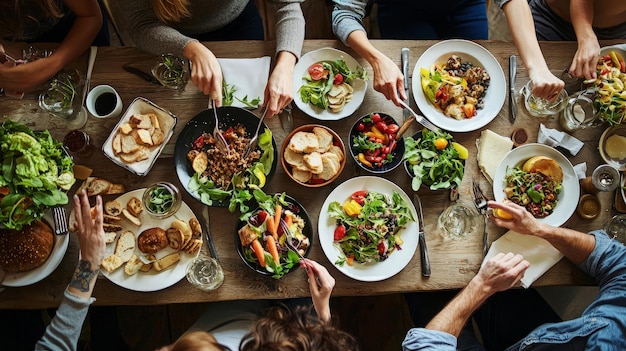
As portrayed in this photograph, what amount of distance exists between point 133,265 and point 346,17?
1328 millimetres

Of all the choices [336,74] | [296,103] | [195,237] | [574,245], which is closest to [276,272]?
[195,237]

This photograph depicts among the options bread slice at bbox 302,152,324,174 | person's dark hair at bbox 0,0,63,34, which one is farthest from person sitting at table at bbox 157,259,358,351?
person's dark hair at bbox 0,0,63,34

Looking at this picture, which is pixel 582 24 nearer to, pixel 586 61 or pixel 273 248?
pixel 586 61

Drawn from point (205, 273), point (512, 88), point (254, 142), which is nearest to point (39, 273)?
point (205, 273)

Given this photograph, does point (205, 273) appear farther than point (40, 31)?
No

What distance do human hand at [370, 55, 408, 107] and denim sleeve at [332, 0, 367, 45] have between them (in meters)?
0.19

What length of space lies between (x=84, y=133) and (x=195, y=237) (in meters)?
0.60

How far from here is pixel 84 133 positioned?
1.72 metres

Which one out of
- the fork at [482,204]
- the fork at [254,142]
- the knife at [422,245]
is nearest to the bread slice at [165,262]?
the fork at [254,142]

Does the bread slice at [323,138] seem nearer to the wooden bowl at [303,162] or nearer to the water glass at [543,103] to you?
the wooden bowl at [303,162]

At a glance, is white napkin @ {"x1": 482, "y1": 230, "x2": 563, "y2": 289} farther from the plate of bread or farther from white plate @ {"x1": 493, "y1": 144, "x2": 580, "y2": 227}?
the plate of bread

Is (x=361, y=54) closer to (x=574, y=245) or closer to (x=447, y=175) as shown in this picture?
(x=447, y=175)

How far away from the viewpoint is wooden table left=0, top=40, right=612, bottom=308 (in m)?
1.67

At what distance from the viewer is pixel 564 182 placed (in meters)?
1.78
